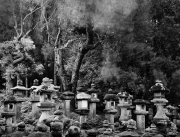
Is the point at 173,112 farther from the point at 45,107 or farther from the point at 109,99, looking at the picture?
the point at 45,107

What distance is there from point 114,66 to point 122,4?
333 centimetres

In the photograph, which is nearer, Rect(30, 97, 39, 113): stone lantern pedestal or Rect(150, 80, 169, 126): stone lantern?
Rect(150, 80, 169, 126): stone lantern

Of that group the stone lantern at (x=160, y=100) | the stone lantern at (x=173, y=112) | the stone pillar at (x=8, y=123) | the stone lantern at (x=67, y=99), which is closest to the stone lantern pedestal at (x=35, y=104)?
the stone lantern at (x=67, y=99)

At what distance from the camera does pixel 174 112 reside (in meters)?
12.6

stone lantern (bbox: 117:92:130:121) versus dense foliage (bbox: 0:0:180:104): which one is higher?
dense foliage (bbox: 0:0:180:104)

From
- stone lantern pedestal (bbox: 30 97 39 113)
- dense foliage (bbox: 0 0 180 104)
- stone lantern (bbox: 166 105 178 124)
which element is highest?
dense foliage (bbox: 0 0 180 104)

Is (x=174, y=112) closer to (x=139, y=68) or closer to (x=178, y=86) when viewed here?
(x=178, y=86)

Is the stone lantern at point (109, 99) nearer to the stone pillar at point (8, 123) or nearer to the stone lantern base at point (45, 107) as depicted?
the stone lantern base at point (45, 107)

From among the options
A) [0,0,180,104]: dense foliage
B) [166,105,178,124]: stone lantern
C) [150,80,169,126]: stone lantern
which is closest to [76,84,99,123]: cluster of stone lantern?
[0,0,180,104]: dense foliage

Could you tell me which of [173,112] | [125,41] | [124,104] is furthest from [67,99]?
[173,112]

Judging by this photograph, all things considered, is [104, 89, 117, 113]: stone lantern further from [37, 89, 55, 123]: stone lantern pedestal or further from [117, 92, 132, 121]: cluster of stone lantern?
[37, 89, 55, 123]: stone lantern pedestal

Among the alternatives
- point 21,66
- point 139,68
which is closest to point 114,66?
point 139,68

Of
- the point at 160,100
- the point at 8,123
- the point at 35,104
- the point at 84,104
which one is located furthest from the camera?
the point at 35,104

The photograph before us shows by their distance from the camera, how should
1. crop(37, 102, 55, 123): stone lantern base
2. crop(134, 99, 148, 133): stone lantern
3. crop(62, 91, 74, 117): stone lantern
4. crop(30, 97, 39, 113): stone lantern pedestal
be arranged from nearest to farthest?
crop(37, 102, 55, 123): stone lantern base, crop(134, 99, 148, 133): stone lantern, crop(30, 97, 39, 113): stone lantern pedestal, crop(62, 91, 74, 117): stone lantern
